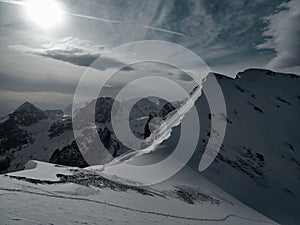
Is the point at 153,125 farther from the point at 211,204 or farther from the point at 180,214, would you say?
the point at 180,214

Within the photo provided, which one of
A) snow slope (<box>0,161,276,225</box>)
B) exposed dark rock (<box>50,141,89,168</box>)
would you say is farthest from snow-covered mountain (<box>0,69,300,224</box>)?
exposed dark rock (<box>50,141,89,168</box>)

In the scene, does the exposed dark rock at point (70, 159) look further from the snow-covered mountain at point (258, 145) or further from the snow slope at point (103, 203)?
the snow slope at point (103, 203)

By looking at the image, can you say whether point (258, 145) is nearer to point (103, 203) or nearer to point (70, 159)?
point (103, 203)

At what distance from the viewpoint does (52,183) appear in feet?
67.8

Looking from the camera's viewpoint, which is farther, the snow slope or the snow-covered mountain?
the snow-covered mountain


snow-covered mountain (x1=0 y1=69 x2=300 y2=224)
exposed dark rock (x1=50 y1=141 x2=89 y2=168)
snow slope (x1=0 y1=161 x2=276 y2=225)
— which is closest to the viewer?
snow slope (x1=0 y1=161 x2=276 y2=225)

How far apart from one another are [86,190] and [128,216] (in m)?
4.44

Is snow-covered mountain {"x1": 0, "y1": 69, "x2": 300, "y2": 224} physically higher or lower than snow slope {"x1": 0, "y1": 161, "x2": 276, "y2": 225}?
higher

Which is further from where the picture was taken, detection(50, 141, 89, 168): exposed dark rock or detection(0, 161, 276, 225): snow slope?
detection(50, 141, 89, 168): exposed dark rock

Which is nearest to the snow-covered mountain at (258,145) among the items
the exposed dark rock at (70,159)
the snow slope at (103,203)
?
the snow slope at (103,203)

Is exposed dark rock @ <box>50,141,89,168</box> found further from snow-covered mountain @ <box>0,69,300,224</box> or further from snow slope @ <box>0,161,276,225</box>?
snow slope @ <box>0,161,276,225</box>

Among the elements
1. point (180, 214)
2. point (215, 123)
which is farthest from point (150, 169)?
point (215, 123)

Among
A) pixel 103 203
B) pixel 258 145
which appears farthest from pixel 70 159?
pixel 103 203

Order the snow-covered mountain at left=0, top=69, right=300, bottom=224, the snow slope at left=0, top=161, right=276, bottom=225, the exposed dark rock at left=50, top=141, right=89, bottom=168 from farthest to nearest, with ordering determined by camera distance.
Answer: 1. the exposed dark rock at left=50, top=141, right=89, bottom=168
2. the snow-covered mountain at left=0, top=69, right=300, bottom=224
3. the snow slope at left=0, top=161, right=276, bottom=225
